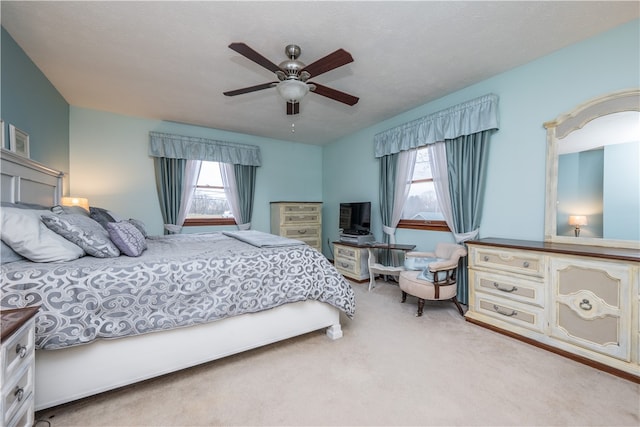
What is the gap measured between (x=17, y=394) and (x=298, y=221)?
3919 millimetres

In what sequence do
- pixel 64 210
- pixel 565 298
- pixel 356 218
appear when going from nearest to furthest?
pixel 565 298, pixel 64 210, pixel 356 218

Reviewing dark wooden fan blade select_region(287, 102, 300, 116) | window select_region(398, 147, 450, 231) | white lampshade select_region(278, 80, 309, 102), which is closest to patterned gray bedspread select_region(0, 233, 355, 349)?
white lampshade select_region(278, 80, 309, 102)

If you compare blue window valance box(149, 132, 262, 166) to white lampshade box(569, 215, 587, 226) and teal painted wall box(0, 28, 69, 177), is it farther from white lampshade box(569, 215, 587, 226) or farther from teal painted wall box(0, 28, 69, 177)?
white lampshade box(569, 215, 587, 226)

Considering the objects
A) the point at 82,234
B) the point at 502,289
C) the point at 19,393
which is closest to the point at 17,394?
the point at 19,393

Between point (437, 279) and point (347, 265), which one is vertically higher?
point (437, 279)

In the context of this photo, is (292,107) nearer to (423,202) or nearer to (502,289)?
(423,202)

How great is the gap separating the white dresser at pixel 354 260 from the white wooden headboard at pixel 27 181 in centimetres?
356

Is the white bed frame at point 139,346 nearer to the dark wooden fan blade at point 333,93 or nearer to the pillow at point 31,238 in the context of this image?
the pillow at point 31,238

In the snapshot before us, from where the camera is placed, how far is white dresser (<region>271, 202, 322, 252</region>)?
15.5 ft

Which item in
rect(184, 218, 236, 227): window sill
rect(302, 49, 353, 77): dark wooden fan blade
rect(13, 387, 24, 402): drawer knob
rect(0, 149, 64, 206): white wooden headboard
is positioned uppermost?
rect(302, 49, 353, 77): dark wooden fan blade

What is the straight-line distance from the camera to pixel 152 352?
166 cm

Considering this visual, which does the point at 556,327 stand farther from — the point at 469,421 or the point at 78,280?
the point at 78,280

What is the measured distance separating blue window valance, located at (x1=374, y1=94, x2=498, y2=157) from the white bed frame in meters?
2.47

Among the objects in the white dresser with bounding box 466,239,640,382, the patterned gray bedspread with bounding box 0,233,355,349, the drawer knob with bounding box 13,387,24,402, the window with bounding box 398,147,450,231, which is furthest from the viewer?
the window with bounding box 398,147,450,231
